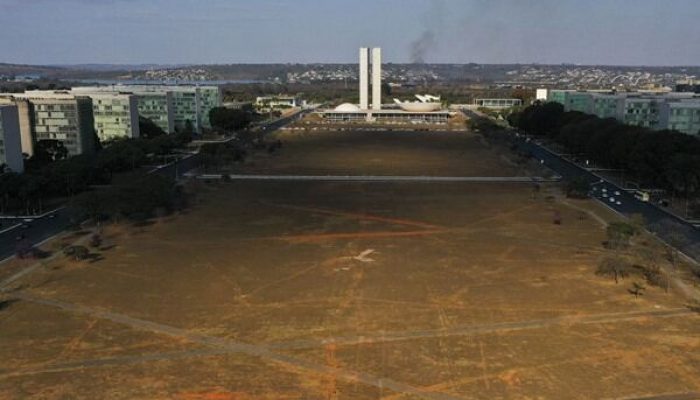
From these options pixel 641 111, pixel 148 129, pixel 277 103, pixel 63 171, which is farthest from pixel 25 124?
pixel 277 103

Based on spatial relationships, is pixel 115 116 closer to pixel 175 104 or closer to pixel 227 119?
pixel 175 104

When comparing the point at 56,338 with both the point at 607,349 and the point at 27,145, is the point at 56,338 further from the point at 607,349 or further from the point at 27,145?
the point at 27,145

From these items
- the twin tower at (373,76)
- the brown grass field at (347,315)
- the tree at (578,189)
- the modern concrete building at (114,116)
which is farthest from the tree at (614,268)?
the twin tower at (373,76)

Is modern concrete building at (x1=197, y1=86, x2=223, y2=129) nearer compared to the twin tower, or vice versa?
modern concrete building at (x1=197, y1=86, x2=223, y2=129)

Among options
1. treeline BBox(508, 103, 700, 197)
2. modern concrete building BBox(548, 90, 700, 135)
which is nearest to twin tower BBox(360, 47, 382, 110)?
modern concrete building BBox(548, 90, 700, 135)

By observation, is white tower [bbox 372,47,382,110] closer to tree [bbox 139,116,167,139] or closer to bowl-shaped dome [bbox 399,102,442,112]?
bowl-shaped dome [bbox 399,102,442,112]
